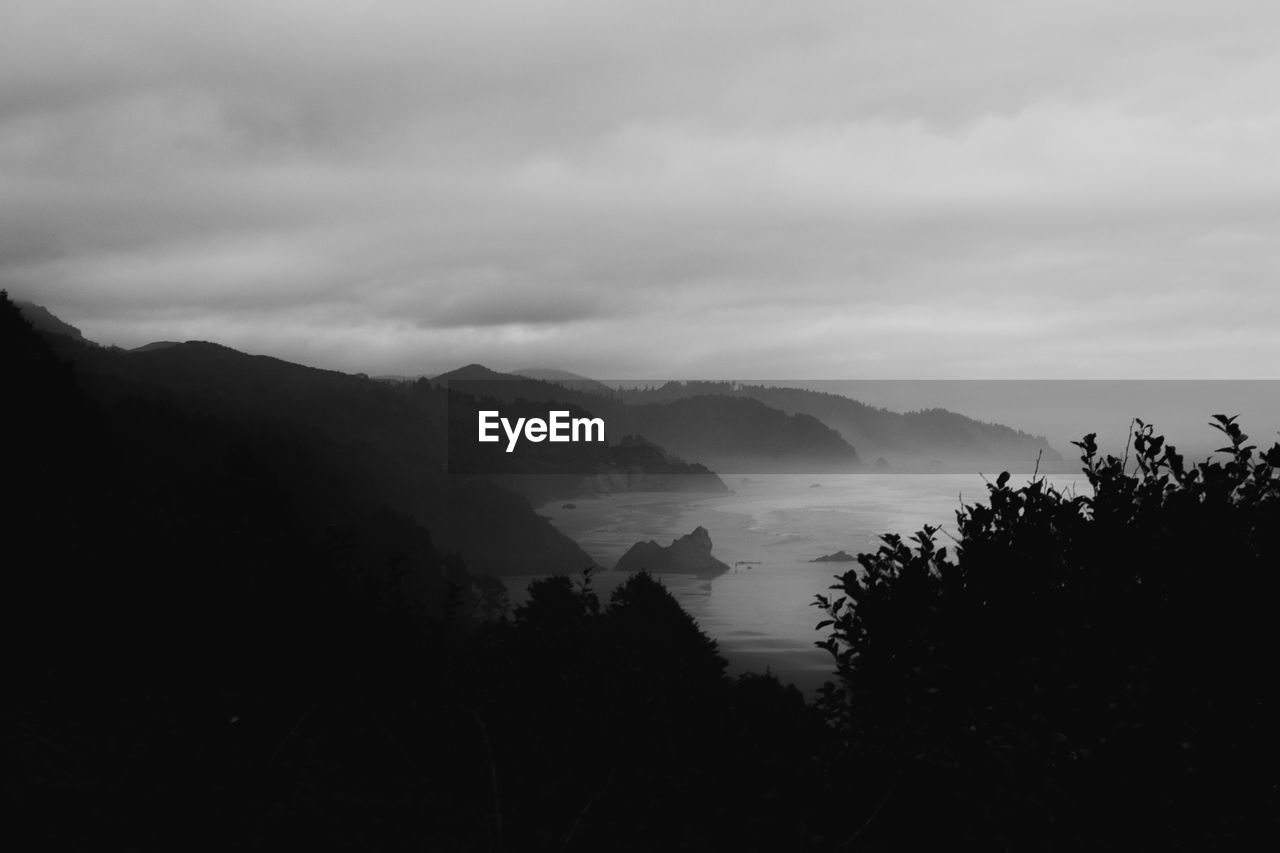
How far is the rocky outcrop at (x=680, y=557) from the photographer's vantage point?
181 m

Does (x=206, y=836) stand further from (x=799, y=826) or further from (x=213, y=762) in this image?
(x=799, y=826)

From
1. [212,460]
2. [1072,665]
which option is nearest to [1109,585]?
[1072,665]

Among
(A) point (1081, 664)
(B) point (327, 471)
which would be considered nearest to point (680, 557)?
(B) point (327, 471)

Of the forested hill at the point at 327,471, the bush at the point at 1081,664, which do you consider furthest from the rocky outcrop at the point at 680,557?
the bush at the point at 1081,664

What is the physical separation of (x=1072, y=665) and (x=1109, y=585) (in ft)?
2.91

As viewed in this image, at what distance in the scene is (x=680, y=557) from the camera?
18262 centimetres

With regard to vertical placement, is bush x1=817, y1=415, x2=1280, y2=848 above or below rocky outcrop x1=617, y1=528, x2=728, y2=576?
above

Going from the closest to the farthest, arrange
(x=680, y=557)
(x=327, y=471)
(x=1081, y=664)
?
(x=1081, y=664)
(x=327, y=471)
(x=680, y=557)

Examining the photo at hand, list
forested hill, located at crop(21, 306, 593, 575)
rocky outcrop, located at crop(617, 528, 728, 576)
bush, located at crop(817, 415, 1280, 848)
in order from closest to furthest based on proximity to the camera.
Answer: bush, located at crop(817, 415, 1280, 848) < forested hill, located at crop(21, 306, 593, 575) < rocky outcrop, located at crop(617, 528, 728, 576)

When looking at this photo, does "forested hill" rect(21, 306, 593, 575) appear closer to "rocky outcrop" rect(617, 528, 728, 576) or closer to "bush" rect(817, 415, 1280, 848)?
"rocky outcrop" rect(617, 528, 728, 576)

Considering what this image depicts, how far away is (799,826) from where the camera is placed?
24.0ft

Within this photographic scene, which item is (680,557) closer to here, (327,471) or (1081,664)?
(327,471)

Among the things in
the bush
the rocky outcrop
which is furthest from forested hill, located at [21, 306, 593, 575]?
the bush

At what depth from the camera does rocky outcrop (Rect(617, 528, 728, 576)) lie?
180875 mm
